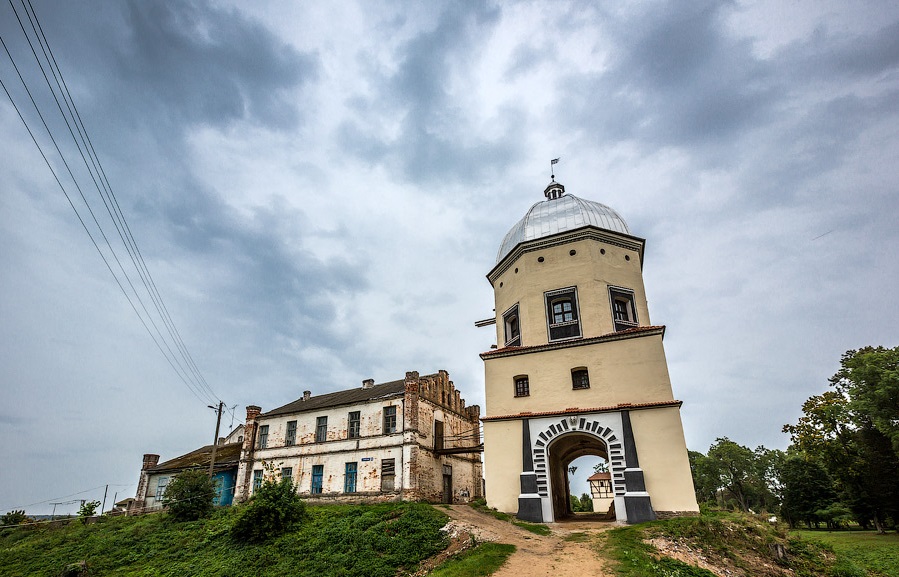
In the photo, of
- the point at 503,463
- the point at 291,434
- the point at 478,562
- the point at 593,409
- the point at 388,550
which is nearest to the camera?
the point at 478,562

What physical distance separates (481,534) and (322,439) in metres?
15.1

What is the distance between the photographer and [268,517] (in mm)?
19703

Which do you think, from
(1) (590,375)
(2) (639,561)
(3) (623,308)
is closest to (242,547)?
(2) (639,561)

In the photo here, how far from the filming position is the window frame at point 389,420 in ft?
87.1

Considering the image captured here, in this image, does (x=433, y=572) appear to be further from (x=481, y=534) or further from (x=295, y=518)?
(x=295, y=518)

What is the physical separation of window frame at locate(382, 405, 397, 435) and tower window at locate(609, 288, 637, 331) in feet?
41.8

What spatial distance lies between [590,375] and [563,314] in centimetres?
339

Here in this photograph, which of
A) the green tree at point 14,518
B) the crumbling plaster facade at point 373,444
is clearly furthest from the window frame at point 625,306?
the green tree at point 14,518

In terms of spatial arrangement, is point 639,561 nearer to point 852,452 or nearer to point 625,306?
point 625,306

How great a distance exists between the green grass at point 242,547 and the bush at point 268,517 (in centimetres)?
48

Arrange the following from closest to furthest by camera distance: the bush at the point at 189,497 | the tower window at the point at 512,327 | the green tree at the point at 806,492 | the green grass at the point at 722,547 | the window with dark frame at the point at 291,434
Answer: the green grass at the point at 722,547
the tower window at the point at 512,327
the bush at the point at 189,497
the window with dark frame at the point at 291,434
the green tree at the point at 806,492

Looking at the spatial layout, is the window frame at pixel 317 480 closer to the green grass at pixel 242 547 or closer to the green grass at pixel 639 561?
the green grass at pixel 242 547

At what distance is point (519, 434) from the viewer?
2152 centimetres

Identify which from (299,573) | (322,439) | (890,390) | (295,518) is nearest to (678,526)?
(299,573)
